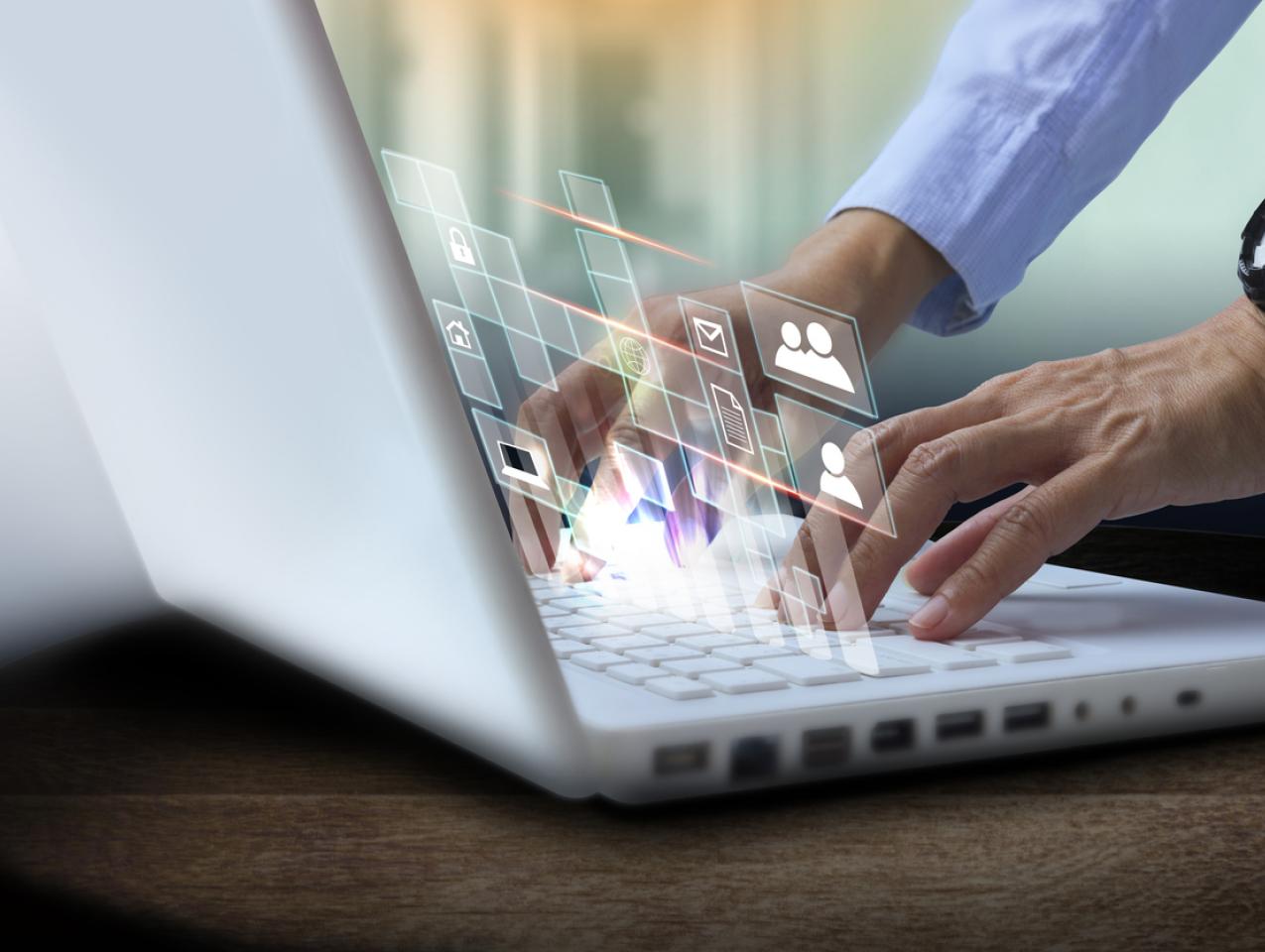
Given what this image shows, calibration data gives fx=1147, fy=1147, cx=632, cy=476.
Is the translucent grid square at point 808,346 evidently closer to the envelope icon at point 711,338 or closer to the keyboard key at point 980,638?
the envelope icon at point 711,338

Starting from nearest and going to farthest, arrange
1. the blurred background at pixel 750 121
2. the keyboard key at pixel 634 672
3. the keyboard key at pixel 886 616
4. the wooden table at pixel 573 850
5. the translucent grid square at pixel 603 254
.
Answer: the wooden table at pixel 573 850
the keyboard key at pixel 634 672
the keyboard key at pixel 886 616
the translucent grid square at pixel 603 254
the blurred background at pixel 750 121

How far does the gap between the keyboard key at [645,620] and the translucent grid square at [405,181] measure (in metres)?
0.19

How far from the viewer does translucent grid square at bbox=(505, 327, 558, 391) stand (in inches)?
23.4

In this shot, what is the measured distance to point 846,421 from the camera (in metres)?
0.60

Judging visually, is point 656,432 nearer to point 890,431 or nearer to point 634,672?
A: point 890,431

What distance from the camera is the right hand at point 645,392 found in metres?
0.59

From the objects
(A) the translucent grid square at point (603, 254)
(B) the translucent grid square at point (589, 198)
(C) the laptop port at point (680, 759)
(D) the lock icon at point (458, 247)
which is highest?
(D) the lock icon at point (458, 247)

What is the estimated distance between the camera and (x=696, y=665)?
1.11 feet

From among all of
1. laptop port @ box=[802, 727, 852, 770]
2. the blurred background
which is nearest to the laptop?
laptop port @ box=[802, 727, 852, 770]

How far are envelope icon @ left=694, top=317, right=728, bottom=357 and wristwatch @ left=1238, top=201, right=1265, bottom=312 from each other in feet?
0.88

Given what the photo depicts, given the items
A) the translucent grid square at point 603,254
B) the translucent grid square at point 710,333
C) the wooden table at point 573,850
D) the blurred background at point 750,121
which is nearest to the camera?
the wooden table at point 573,850

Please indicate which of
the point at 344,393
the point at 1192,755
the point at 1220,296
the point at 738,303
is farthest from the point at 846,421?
the point at 1220,296

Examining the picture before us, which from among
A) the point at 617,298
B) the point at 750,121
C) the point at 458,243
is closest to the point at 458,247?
the point at 458,243

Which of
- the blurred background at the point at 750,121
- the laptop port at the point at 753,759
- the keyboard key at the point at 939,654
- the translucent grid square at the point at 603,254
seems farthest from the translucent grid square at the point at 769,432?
the blurred background at the point at 750,121
